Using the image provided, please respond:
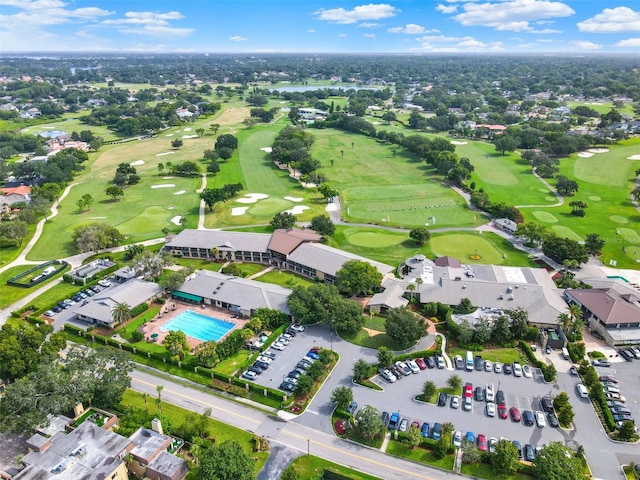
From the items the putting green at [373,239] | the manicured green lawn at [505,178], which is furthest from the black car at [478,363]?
the manicured green lawn at [505,178]

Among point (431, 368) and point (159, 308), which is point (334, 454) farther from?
point (159, 308)

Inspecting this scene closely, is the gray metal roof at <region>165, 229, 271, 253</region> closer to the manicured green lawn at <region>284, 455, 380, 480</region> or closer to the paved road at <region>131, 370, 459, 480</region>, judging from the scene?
the paved road at <region>131, 370, 459, 480</region>

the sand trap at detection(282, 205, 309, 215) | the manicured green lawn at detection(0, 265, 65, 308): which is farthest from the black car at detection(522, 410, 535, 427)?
the manicured green lawn at detection(0, 265, 65, 308)

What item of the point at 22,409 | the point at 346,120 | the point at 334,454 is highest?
the point at 346,120

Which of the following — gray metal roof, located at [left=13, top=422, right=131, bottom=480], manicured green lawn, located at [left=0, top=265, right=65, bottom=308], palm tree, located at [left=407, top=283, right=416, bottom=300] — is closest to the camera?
gray metal roof, located at [left=13, top=422, right=131, bottom=480]

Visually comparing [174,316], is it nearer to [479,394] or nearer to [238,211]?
[479,394]

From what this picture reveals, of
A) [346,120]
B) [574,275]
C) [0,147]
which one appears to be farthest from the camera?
[346,120]

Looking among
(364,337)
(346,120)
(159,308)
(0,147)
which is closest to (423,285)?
(364,337)
